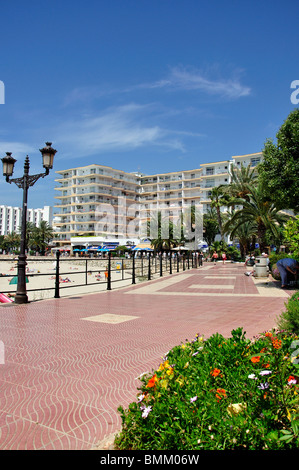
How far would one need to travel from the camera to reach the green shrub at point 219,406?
1.96 metres

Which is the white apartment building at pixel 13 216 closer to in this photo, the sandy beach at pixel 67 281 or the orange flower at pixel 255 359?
the sandy beach at pixel 67 281

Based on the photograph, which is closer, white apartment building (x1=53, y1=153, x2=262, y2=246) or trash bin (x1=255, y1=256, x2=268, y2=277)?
trash bin (x1=255, y1=256, x2=268, y2=277)

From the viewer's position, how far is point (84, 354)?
4793 mm

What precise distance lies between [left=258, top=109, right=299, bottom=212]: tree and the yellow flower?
451 inches

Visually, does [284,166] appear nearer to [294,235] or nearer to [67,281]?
[294,235]

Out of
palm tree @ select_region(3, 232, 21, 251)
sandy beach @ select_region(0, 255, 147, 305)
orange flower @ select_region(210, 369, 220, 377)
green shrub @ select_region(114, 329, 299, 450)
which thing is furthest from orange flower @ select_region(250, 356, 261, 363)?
palm tree @ select_region(3, 232, 21, 251)

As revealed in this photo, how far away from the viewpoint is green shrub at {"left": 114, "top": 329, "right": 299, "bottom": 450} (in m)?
1.96

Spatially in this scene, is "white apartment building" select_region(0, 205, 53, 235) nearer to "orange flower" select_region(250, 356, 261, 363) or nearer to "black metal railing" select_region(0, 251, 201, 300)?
"black metal railing" select_region(0, 251, 201, 300)

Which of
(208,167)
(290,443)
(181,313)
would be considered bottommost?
(181,313)

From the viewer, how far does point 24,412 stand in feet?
10.0

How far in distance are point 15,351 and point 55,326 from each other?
1.74 m

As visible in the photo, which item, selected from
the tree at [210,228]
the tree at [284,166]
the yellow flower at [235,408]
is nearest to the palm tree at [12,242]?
the tree at [210,228]

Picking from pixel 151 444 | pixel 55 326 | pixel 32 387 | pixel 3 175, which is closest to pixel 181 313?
pixel 55 326

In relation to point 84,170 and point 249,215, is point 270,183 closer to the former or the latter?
point 249,215
